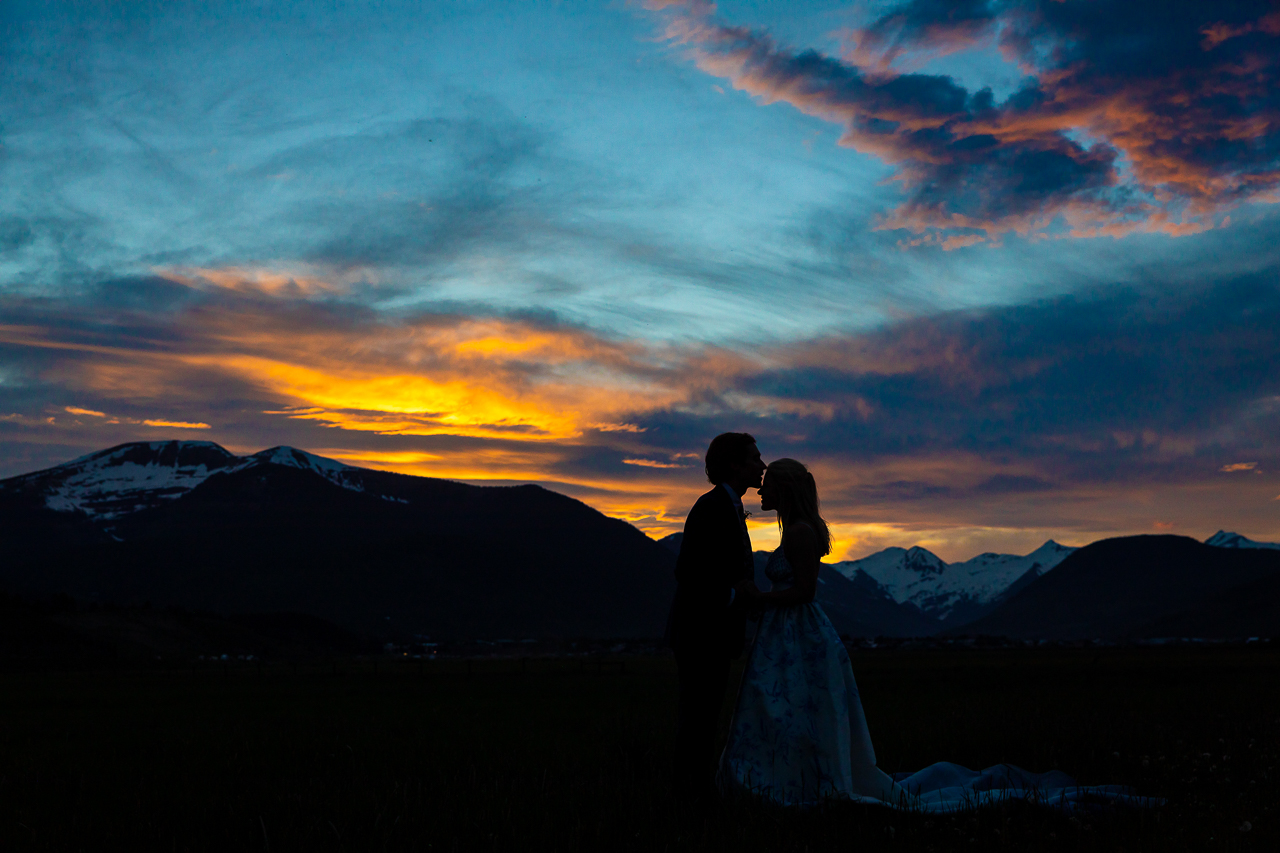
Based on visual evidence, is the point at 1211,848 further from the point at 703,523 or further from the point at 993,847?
the point at 703,523

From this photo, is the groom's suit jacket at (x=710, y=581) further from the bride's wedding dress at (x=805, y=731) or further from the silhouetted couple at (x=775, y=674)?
the bride's wedding dress at (x=805, y=731)

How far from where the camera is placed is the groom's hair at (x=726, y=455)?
24.0 ft

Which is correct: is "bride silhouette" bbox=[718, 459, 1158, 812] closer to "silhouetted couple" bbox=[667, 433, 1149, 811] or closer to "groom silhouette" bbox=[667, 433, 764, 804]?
"silhouetted couple" bbox=[667, 433, 1149, 811]

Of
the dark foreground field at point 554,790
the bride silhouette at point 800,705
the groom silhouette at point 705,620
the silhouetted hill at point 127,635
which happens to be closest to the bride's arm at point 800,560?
the bride silhouette at point 800,705

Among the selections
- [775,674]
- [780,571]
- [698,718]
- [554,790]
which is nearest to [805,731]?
[775,674]

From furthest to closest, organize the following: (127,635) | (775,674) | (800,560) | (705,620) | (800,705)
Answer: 1. (127,635)
2. (775,674)
3. (800,705)
4. (800,560)
5. (705,620)

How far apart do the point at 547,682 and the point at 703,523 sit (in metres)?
43.3

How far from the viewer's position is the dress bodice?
7422 millimetres

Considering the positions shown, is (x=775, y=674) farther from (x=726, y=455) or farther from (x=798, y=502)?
(x=726, y=455)

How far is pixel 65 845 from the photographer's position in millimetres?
5949

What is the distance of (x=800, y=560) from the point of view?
7.29m

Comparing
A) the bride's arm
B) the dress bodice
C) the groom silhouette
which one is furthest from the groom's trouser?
the dress bodice

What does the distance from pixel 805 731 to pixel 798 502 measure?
184 centimetres

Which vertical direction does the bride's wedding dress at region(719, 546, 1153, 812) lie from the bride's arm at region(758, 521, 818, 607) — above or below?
below
